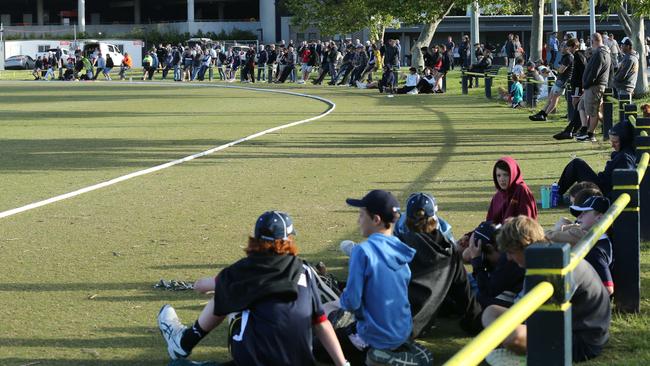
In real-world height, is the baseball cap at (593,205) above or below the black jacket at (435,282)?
above

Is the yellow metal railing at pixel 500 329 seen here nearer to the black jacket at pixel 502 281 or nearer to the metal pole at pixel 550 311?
the metal pole at pixel 550 311

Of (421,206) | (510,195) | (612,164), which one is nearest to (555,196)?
(612,164)

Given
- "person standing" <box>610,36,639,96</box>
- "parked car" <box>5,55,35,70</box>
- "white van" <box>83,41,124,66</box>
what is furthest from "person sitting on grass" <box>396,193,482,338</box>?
"parked car" <box>5,55,35,70</box>

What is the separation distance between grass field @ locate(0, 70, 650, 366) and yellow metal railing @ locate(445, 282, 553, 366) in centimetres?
277

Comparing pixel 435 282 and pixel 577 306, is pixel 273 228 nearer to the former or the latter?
pixel 435 282

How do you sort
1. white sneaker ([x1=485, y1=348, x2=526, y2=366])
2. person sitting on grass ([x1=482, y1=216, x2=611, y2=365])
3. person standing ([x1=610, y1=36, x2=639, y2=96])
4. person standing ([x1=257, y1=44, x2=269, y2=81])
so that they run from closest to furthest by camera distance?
1. white sneaker ([x1=485, y1=348, x2=526, y2=366])
2. person sitting on grass ([x1=482, y1=216, x2=611, y2=365])
3. person standing ([x1=610, y1=36, x2=639, y2=96])
4. person standing ([x1=257, y1=44, x2=269, y2=81])

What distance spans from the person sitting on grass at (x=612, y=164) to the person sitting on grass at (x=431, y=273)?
3198 millimetres

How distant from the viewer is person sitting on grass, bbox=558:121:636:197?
34.8 ft

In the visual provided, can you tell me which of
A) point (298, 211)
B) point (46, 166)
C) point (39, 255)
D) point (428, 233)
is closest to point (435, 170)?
point (298, 211)

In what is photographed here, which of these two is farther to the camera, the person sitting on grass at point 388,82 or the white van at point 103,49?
the white van at point 103,49

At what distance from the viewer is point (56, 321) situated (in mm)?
A: 7453

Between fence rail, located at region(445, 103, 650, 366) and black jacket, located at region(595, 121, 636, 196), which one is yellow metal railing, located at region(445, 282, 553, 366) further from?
black jacket, located at region(595, 121, 636, 196)

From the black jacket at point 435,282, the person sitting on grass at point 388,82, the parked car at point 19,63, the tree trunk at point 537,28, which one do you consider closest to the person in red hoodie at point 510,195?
the black jacket at point 435,282

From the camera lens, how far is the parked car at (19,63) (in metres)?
79.9
